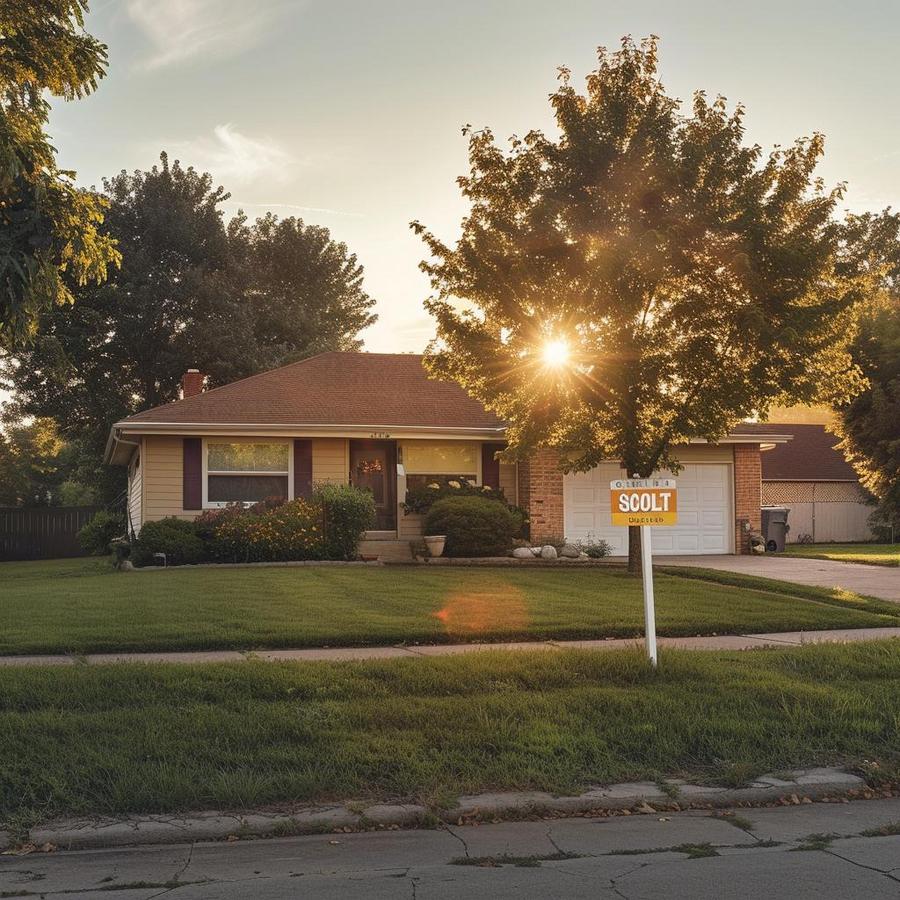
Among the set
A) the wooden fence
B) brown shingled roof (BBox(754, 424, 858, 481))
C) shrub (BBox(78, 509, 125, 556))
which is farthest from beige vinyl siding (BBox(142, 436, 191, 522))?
brown shingled roof (BBox(754, 424, 858, 481))

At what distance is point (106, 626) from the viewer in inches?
412

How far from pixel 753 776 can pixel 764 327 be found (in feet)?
30.6

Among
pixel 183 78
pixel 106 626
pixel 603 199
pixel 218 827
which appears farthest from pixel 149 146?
pixel 218 827

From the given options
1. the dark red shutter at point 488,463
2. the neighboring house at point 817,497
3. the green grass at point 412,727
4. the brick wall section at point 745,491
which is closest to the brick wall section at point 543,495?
the dark red shutter at point 488,463

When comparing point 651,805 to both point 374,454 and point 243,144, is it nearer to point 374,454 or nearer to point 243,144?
point 243,144

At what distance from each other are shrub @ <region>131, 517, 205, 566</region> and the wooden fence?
13537 millimetres

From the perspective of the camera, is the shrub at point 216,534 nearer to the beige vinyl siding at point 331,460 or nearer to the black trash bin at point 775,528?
the beige vinyl siding at point 331,460

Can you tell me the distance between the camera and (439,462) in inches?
889

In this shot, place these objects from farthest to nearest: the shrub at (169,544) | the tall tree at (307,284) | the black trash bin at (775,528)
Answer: the tall tree at (307,284) → the black trash bin at (775,528) → the shrub at (169,544)

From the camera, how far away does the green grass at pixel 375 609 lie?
32.9 ft

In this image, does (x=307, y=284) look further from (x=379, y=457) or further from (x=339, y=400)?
(x=379, y=457)

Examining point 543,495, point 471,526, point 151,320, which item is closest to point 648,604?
point 471,526

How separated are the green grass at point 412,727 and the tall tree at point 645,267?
745 centimetres

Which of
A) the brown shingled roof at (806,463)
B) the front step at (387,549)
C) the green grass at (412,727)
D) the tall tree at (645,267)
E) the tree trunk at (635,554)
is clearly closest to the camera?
the green grass at (412,727)
